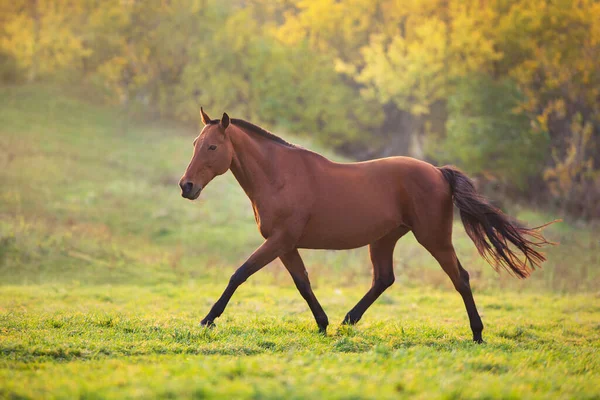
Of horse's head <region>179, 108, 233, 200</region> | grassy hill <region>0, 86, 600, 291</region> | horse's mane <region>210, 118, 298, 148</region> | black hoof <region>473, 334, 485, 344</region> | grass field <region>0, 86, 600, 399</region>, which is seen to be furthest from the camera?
grassy hill <region>0, 86, 600, 291</region>

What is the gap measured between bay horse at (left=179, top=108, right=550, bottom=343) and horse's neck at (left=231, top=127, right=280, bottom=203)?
0.04ft

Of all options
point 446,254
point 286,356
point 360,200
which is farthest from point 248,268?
point 446,254

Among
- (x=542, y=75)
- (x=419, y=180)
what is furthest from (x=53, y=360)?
(x=542, y=75)

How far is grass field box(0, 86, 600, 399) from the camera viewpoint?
5.30 metres

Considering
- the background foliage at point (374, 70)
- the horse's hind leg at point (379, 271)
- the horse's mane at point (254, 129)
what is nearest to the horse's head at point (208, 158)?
the horse's mane at point (254, 129)

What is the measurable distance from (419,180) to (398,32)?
114 feet

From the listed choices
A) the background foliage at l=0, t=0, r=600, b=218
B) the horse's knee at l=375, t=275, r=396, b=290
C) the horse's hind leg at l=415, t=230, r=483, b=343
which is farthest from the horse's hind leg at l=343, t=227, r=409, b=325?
the background foliage at l=0, t=0, r=600, b=218

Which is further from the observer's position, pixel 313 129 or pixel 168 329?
pixel 313 129

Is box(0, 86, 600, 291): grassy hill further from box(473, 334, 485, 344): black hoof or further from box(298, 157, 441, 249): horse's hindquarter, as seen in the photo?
box(298, 157, 441, 249): horse's hindquarter

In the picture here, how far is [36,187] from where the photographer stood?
24828 millimetres

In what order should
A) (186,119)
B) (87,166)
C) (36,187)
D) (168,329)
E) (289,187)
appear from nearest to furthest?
(168,329) < (289,187) < (36,187) < (87,166) < (186,119)

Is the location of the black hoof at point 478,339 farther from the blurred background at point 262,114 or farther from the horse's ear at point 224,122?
the blurred background at point 262,114

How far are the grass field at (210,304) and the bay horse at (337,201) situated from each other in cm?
98

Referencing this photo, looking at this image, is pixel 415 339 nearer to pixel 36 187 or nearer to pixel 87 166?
pixel 36 187
